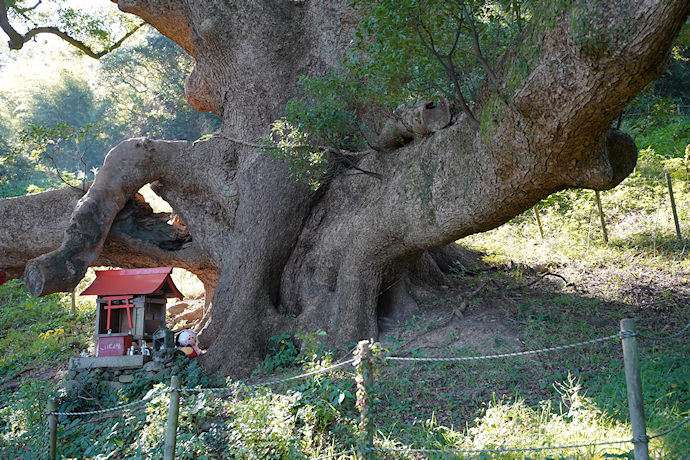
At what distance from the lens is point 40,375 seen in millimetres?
7438

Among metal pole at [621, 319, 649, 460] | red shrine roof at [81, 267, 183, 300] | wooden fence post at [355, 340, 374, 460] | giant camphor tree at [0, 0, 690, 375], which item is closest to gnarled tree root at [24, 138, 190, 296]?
giant camphor tree at [0, 0, 690, 375]

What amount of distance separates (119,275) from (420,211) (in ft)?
11.8

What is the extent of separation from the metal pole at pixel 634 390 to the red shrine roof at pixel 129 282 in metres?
4.78

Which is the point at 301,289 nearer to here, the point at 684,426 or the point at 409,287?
A: the point at 409,287

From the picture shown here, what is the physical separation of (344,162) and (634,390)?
4625mm

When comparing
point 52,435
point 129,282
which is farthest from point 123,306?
point 52,435

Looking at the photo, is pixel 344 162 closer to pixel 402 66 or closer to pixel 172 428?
pixel 402 66

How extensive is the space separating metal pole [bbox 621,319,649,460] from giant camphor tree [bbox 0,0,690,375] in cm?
169

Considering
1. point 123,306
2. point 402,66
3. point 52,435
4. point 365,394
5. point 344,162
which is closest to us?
point 365,394

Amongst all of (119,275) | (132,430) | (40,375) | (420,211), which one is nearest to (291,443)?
(132,430)

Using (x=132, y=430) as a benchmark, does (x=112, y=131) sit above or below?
above

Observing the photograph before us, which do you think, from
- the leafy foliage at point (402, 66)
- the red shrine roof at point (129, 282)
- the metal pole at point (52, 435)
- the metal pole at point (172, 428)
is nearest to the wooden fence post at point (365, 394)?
the metal pole at point (172, 428)

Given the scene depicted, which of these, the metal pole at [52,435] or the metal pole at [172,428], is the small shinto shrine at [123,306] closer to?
the metal pole at [52,435]

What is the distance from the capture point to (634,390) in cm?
275
